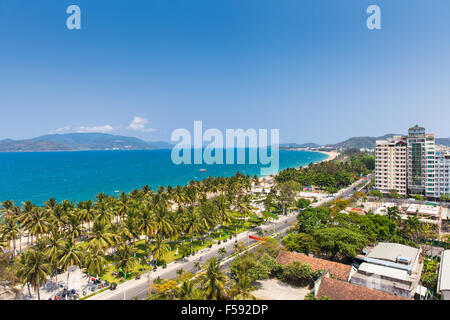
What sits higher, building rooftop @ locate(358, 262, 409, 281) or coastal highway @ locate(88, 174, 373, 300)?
building rooftop @ locate(358, 262, 409, 281)

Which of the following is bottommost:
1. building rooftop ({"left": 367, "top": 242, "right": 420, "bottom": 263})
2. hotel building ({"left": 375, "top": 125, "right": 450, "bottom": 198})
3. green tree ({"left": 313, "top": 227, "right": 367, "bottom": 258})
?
building rooftop ({"left": 367, "top": 242, "right": 420, "bottom": 263})

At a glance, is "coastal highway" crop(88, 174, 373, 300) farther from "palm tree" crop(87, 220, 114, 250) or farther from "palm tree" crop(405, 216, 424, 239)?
"palm tree" crop(405, 216, 424, 239)

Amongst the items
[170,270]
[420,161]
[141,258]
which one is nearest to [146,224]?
[141,258]

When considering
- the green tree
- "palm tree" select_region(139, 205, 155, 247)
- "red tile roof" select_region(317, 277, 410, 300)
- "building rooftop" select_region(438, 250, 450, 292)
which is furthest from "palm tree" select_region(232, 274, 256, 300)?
"building rooftop" select_region(438, 250, 450, 292)

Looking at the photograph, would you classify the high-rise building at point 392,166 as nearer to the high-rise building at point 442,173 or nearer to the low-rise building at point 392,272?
the high-rise building at point 442,173

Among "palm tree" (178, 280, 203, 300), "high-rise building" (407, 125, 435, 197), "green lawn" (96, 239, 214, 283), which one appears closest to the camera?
"palm tree" (178, 280, 203, 300)

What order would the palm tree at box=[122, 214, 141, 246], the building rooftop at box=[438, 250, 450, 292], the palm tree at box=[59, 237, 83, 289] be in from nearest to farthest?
1. the building rooftop at box=[438, 250, 450, 292]
2. the palm tree at box=[59, 237, 83, 289]
3. the palm tree at box=[122, 214, 141, 246]
